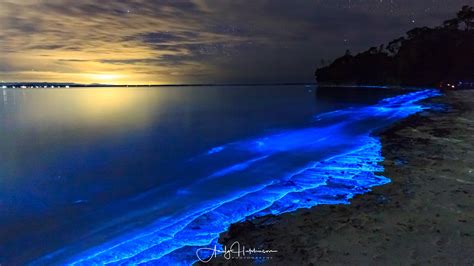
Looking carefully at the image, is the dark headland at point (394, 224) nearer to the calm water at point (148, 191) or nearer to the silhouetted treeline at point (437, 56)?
the calm water at point (148, 191)

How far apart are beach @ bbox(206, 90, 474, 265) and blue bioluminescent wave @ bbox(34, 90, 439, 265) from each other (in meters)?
0.55

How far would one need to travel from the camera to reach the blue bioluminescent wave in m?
6.31

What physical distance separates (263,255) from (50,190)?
29.9 feet

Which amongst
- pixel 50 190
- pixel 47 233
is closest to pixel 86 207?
pixel 47 233

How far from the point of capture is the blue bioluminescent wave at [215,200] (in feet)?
20.7

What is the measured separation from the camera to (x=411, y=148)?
13789 mm

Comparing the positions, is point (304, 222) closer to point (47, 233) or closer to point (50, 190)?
point (47, 233)

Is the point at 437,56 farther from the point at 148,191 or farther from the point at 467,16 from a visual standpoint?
the point at 148,191

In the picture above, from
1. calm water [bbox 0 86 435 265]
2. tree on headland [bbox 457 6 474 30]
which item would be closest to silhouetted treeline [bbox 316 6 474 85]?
tree on headland [bbox 457 6 474 30]

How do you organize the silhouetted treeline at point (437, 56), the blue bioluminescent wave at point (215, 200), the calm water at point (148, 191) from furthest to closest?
the silhouetted treeline at point (437, 56) < the calm water at point (148, 191) < the blue bioluminescent wave at point (215, 200)

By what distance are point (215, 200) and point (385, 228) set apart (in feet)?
16.2

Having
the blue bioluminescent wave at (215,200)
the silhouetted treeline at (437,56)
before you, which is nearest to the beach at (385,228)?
the blue bioluminescent wave at (215,200)

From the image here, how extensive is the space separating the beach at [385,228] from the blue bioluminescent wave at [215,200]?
552 mm

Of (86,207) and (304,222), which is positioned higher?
(304,222)
